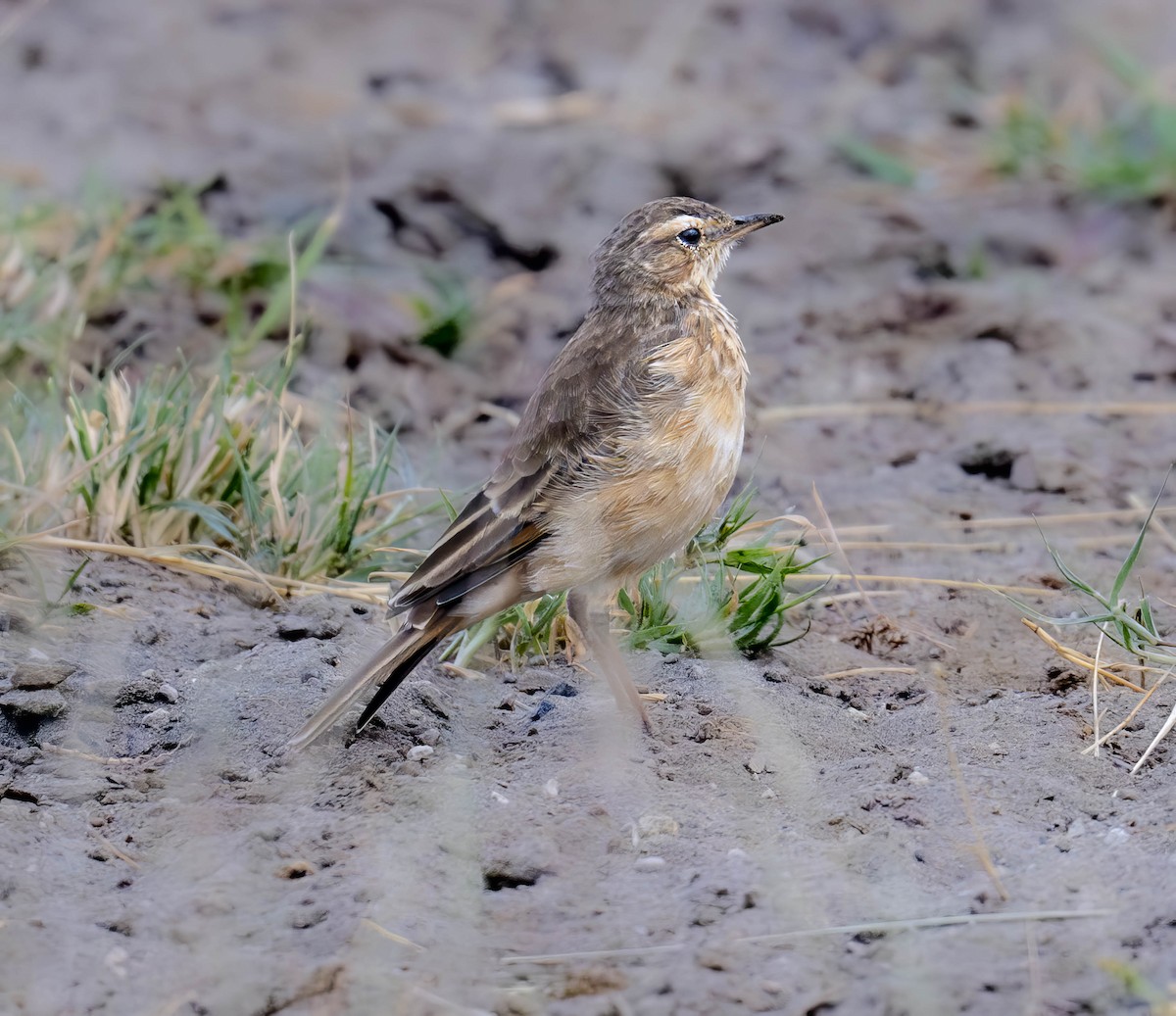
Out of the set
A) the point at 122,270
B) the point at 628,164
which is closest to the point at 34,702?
the point at 122,270

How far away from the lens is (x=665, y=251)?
5211mm

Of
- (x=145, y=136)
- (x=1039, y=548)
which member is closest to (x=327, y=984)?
(x=1039, y=548)

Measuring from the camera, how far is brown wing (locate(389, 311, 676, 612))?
4.42 metres

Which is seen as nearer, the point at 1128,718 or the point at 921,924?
the point at 921,924

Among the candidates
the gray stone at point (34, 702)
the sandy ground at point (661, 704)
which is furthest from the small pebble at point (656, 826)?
the gray stone at point (34, 702)

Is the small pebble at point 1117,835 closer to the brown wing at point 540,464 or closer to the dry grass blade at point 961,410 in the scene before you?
the brown wing at point 540,464

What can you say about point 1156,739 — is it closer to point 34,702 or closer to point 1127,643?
point 1127,643

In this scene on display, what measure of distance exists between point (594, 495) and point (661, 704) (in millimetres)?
653

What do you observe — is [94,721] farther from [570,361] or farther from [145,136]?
[145,136]

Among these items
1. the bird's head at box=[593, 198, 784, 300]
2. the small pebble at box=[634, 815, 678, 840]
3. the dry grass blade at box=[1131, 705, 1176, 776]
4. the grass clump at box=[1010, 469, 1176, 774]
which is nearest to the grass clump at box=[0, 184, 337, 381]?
the bird's head at box=[593, 198, 784, 300]

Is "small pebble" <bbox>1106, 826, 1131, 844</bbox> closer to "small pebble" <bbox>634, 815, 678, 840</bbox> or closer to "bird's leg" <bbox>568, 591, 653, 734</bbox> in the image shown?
"small pebble" <bbox>634, 815, 678, 840</bbox>

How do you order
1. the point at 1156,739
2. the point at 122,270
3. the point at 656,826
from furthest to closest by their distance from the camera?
the point at 122,270 < the point at 1156,739 < the point at 656,826

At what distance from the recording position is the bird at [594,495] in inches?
174

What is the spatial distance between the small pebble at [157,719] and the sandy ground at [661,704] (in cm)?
3
